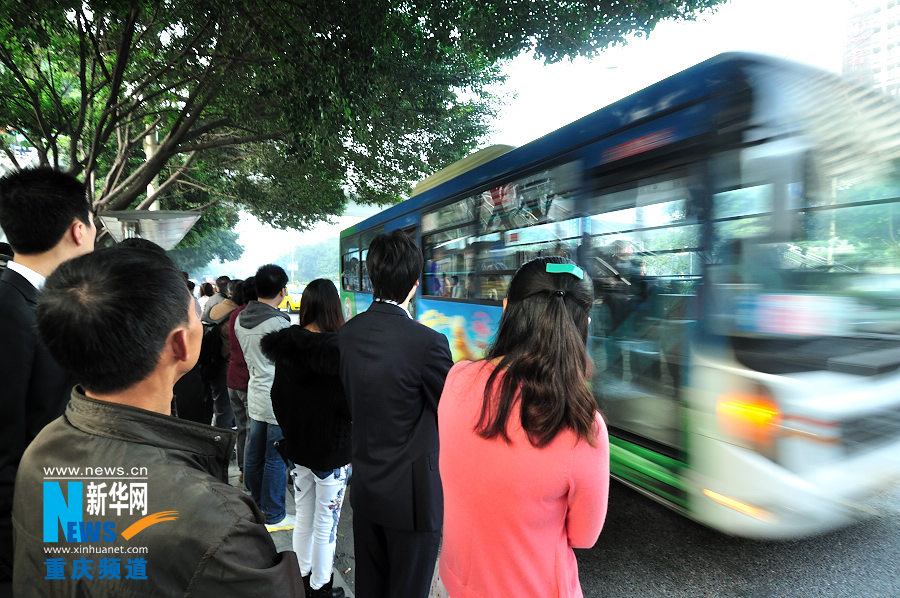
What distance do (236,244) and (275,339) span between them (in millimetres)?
47997

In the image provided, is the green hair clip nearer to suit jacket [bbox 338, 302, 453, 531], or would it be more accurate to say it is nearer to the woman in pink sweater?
the woman in pink sweater

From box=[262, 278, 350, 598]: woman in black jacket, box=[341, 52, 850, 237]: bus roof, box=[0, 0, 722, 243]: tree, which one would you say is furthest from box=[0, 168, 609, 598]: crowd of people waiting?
box=[0, 0, 722, 243]: tree

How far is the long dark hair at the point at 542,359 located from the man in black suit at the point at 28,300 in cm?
143

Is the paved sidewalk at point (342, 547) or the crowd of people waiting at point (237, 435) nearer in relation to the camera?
the crowd of people waiting at point (237, 435)

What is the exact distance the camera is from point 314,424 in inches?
103

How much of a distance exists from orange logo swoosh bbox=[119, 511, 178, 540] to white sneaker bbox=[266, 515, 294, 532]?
9.78 ft

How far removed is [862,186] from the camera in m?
3.08

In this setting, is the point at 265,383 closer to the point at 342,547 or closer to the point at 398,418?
the point at 342,547

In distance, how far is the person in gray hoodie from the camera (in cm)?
354

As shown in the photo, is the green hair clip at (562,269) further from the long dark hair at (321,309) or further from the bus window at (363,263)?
the bus window at (363,263)

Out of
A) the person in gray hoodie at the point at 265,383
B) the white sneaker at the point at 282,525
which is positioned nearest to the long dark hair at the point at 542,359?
the person in gray hoodie at the point at 265,383

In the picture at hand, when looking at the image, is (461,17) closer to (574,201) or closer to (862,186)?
(574,201)

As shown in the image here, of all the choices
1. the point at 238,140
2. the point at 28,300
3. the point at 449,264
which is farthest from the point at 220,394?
the point at 238,140

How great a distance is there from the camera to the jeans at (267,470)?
356 centimetres
